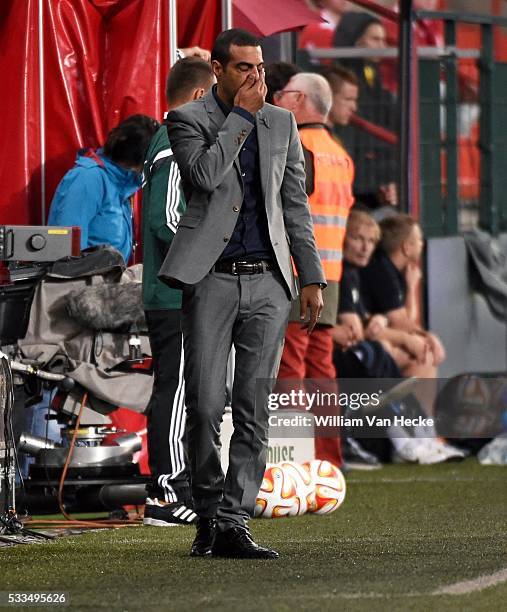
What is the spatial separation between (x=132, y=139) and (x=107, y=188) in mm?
307

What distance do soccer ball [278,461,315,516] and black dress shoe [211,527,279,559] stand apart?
85.9 inches

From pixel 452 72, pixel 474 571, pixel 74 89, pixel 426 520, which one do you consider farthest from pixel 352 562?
pixel 452 72

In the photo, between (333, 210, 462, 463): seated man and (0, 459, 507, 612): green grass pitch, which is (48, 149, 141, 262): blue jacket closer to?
(0, 459, 507, 612): green grass pitch

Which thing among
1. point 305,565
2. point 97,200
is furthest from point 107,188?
point 305,565

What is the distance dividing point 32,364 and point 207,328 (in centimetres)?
226

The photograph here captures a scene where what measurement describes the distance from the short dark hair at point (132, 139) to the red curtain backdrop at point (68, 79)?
59cm

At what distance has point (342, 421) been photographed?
11477 mm

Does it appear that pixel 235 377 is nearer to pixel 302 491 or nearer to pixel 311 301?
pixel 311 301

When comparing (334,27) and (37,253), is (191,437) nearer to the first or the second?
(37,253)

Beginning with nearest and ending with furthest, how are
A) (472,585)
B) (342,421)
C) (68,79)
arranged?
(472,585) → (68,79) → (342,421)

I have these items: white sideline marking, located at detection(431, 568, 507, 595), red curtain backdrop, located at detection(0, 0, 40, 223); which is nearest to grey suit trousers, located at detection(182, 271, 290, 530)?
white sideline marking, located at detection(431, 568, 507, 595)

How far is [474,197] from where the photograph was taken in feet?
46.5

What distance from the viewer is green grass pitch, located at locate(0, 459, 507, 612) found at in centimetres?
493

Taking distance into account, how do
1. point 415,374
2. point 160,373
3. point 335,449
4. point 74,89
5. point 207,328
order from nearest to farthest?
point 207,328 → point 160,373 → point 74,89 → point 335,449 → point 415,374
